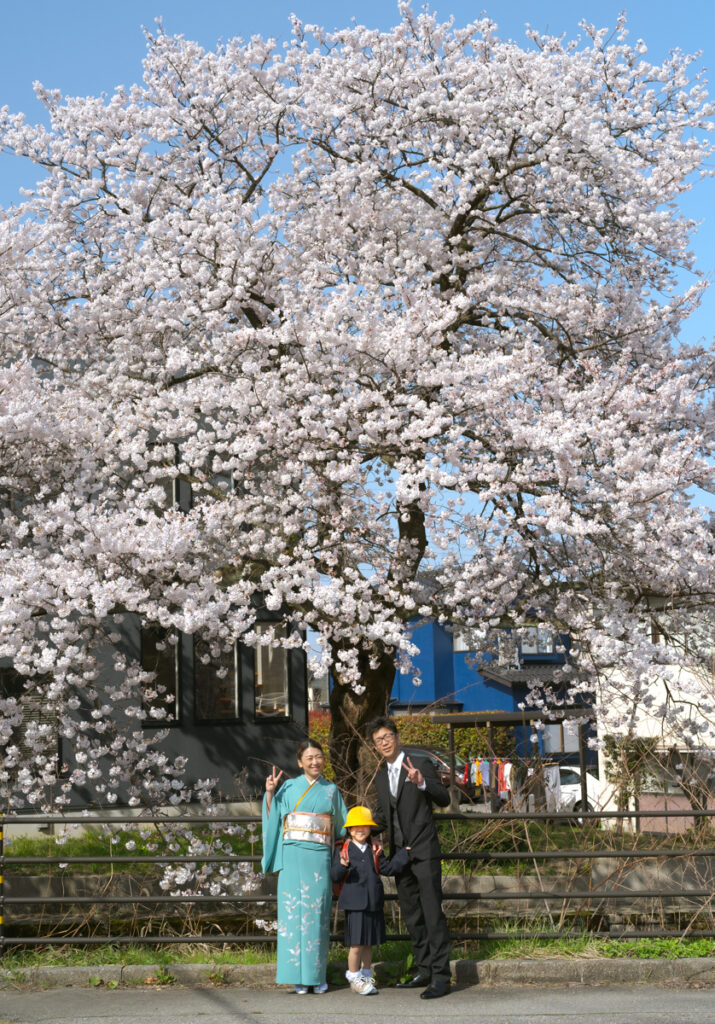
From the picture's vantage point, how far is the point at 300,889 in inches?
311

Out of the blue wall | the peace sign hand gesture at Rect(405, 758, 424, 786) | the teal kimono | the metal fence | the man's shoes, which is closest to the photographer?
the man's shoes

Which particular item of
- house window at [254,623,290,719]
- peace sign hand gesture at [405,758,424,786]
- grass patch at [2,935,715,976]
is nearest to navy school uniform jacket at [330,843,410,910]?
peace sign hand gesture at [405,758,424,786]

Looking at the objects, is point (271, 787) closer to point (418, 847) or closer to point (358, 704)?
point (418, 847)

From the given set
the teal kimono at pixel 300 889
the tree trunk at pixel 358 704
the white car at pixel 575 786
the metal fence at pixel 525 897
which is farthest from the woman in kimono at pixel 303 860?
the white car at pixel 575 786

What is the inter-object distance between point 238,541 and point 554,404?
3894 mm

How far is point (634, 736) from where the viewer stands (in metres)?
11.2

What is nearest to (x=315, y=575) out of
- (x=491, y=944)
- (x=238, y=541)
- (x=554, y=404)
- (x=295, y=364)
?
(x=238, y=541)

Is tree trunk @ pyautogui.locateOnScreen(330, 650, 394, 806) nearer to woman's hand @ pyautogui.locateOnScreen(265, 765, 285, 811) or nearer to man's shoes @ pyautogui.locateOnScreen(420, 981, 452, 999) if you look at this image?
woman's hand @ pyautogui.locateOnScreen(265, 765, 285, 811)

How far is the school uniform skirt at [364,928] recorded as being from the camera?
7801 mm

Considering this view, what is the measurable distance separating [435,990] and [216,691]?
548 inches

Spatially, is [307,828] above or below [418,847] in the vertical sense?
above

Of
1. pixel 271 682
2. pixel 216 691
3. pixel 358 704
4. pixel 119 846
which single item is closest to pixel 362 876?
pixel 358 704

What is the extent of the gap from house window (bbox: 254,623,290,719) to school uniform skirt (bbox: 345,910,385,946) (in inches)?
538

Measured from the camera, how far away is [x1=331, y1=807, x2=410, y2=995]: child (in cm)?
783
